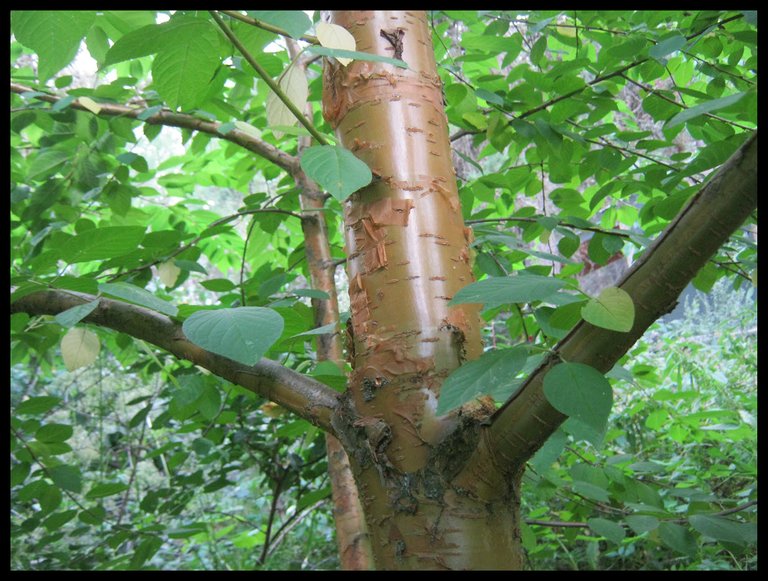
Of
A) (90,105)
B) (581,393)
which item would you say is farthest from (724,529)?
(90,105)

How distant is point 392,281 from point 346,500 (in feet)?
1.66

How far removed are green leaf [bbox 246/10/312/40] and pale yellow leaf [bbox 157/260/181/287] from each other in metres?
0.62

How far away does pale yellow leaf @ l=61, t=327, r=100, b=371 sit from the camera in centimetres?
62

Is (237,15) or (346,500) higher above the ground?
(237,15)

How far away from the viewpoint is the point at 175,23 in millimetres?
466

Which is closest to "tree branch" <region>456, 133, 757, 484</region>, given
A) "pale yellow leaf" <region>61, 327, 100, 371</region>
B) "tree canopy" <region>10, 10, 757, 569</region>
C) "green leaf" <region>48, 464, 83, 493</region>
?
"tree canopy" <region>10, 10, 757, 569</region>

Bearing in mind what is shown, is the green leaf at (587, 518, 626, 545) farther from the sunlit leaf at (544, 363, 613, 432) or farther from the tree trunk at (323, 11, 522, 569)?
the sunlit leaf at (544, 363, 613, 432)

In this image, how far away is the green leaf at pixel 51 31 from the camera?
1.48ft

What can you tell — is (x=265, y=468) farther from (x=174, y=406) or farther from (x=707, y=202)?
(x=707, y=202)

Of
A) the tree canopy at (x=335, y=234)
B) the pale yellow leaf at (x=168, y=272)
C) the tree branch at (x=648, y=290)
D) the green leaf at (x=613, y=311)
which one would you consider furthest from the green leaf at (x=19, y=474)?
the green leaf at (x=613, y=311)

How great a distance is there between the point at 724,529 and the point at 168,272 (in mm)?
813
